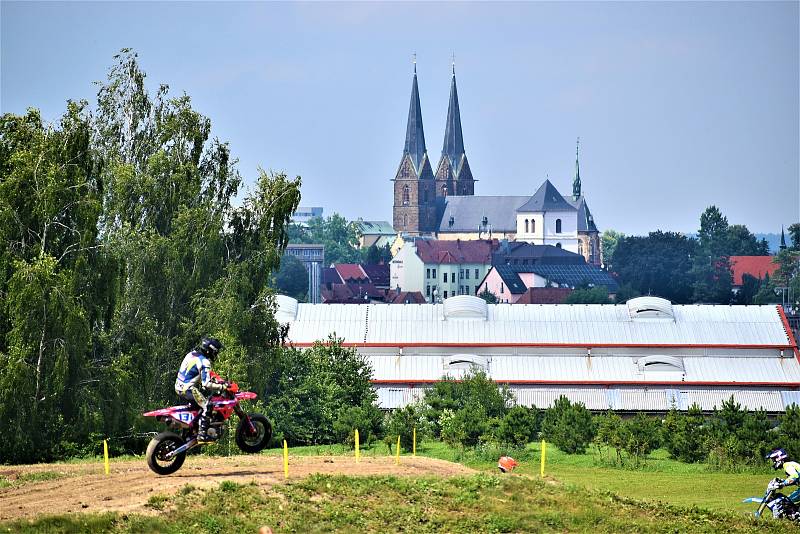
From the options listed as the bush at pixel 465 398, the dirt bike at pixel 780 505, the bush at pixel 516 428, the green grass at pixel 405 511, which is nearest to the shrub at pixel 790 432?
the bush at pixel 516 428

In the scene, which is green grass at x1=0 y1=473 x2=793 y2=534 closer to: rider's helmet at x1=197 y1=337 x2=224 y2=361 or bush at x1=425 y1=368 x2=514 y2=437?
rider's helmet at x1=197 y1=337 x2=224 y2=361

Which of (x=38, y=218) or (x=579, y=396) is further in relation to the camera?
(x=579, y=396)

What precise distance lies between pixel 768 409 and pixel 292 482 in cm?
5269

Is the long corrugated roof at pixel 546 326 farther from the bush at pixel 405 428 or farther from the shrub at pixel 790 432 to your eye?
the bush at pixel 405 428

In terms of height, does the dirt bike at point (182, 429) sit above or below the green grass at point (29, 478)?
above

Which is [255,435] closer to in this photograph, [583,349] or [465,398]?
[465,398]

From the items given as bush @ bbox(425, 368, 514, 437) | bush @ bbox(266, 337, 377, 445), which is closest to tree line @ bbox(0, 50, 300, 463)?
bush @ bbox(266, 337, 377, 445)

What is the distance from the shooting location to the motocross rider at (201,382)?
29.7 m

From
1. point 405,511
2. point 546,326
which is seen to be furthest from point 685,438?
point 405,511

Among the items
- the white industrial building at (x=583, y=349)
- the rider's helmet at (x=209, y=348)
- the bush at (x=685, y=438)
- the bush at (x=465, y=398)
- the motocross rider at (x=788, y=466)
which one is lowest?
the motocross rider at (x=788, y=466)

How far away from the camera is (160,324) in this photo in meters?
55.4

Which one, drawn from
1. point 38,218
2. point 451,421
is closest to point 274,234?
point 451,421

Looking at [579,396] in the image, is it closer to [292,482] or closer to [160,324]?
[160,324]

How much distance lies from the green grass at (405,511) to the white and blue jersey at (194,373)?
222 cm
